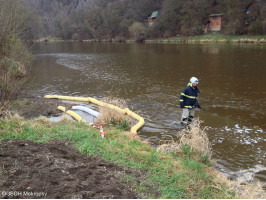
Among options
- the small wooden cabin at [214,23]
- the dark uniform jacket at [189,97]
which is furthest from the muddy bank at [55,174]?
the small wooden cabin at [214,23]

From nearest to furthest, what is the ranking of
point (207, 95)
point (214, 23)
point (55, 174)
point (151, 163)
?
point (55, 174) < point (151, 163) < point (207, 95) < point (214, 23)

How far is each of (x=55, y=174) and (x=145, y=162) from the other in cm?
202

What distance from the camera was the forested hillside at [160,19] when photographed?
49.4 meters

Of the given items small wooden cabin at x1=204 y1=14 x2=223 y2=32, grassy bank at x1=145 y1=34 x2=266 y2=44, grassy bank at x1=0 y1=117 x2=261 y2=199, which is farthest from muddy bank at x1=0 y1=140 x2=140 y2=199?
small wooden cabin at x1=204 y1=14 x2=223 y2=32

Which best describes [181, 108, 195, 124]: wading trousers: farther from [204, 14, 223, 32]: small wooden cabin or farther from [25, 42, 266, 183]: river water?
[204, 14, 223, 32]: small wooden cabin

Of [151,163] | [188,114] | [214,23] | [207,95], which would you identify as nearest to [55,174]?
[151,163]

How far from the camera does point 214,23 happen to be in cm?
6050

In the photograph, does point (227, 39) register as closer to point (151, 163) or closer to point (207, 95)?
point (207, 95)

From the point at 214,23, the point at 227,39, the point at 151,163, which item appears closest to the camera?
the point at 151,163

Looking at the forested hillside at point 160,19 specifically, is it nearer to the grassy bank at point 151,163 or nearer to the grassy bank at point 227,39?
the grassy bank at point 227,39

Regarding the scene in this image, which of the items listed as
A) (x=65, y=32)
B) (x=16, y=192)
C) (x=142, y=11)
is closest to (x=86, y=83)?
(x=16, y=192)

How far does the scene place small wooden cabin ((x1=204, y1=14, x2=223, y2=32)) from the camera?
59531 millimetres

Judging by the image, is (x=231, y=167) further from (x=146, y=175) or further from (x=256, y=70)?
(x=256, y=70)

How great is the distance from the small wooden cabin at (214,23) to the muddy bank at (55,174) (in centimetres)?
6233
